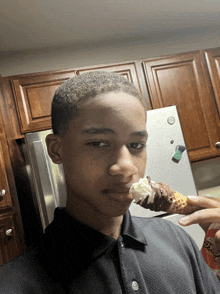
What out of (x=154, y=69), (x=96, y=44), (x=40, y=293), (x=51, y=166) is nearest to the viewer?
(x=40, y=293)

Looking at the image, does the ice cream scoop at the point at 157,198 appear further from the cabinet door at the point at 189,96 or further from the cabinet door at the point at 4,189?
the cabinet door at the point at 189,96

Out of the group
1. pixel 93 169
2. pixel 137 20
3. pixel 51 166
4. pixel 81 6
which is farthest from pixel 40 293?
pixel 137 20

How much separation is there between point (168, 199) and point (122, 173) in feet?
0.29

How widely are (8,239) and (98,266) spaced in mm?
894

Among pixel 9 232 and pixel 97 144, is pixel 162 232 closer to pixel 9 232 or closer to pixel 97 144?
pixel 97 144

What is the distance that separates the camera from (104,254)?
0.37m

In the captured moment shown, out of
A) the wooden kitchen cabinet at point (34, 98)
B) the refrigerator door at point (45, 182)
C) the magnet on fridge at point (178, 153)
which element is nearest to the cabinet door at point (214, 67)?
the magnet on fridge at point (178, 153)

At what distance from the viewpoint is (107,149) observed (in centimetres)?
36

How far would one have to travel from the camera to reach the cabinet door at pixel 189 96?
147 centimetres

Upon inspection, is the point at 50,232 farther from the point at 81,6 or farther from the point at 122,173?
the point at 81,6

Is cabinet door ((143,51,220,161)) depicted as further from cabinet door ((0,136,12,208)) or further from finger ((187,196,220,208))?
finger ((187,196,220,208))

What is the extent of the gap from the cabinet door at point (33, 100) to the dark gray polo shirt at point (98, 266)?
101 cm

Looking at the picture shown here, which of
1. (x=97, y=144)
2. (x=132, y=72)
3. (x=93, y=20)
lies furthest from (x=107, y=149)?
(x=93, y=20)

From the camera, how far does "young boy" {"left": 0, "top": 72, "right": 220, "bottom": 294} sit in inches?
13.6
